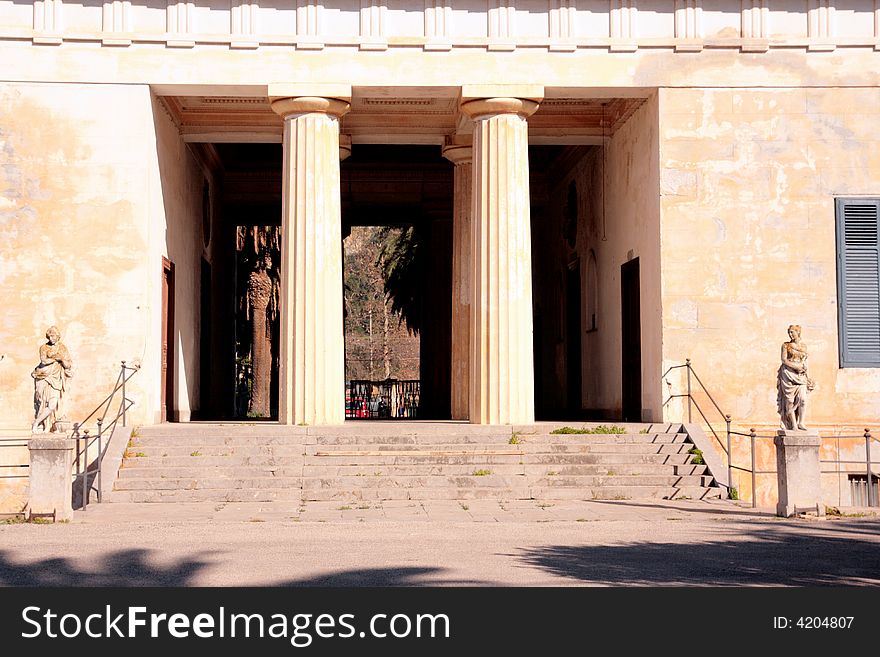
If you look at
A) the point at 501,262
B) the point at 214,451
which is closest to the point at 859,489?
the point at 501,262

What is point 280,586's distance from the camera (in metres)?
10.0

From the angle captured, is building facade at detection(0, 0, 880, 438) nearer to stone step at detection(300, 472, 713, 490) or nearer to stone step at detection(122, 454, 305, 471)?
stone step at detection(122, 454, 305, 471)

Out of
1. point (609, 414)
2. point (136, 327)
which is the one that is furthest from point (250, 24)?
point (609, 414)

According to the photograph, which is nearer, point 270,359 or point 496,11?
point 496,11

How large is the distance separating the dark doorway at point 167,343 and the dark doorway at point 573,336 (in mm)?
9836

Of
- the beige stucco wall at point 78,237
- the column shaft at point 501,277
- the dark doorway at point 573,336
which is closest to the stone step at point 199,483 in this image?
the beige stucco wall at point 78,237

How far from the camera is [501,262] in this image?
2142 cm

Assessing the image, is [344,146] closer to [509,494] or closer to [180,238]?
[180,238]

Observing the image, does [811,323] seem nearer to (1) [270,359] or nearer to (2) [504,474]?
(2) [504,474]

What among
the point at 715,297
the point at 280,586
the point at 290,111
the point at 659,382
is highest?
the point at 290,111

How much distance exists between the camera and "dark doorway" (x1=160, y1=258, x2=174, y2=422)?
2279 cm

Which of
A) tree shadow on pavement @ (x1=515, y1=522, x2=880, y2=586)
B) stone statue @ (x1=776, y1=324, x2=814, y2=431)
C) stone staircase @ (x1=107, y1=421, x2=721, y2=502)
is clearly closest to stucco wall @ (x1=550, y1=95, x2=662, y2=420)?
stone staircase @ (x1=107, y1=421, x2=721, y2=502)

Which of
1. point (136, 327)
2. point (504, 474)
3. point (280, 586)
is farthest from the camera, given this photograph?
point (136, 327)

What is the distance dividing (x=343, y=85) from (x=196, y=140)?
5.23 meters
